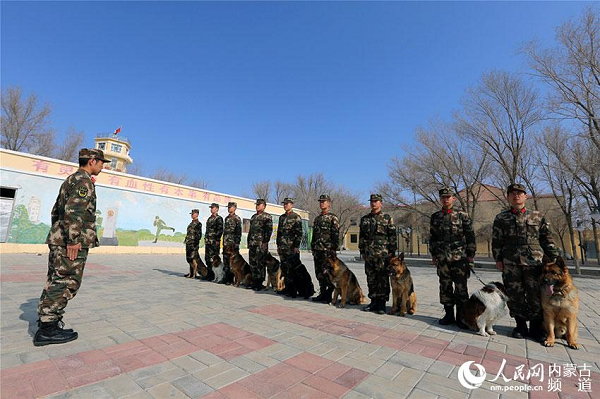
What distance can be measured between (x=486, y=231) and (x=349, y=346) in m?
39.1

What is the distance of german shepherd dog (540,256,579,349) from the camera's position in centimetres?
330

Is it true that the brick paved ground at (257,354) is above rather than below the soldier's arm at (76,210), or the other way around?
below

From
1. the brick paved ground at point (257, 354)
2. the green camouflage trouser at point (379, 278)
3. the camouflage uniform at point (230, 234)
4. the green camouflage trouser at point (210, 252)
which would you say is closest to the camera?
the brick paved ground at point (257, 354)

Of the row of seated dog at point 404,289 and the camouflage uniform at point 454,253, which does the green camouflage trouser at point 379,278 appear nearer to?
the row of seated dog at point 404,289

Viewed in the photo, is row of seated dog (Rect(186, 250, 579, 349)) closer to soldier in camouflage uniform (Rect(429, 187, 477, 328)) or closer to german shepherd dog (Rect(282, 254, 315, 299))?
german shepherd dog (Rect(282, 254, 315, 299))

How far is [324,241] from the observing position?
5734 mm

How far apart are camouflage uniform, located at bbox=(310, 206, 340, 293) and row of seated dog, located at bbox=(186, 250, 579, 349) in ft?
0.67

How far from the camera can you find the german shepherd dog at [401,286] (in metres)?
4.68

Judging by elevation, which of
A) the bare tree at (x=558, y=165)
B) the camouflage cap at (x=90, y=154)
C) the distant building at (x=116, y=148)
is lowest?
the camouflage cap at (x=90, y=154)

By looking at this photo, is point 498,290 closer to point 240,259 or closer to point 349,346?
point 349,346

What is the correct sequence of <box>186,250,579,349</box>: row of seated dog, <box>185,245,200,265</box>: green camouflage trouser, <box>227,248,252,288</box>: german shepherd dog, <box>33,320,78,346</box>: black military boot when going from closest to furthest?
1. <box>33,320,78,346</box>: black military boot
2. <box>186,250,579,349</box>: row of seated dog
3. <box>227,248,252,288</box>: german shepherd dog
4. <box>185,245,200,265</box>: green camouflage trouser

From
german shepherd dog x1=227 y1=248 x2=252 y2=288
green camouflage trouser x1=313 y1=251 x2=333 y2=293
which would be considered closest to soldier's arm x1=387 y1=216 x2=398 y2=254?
green camouflage trouser x1=313 y1=251 x2=333 y2=293

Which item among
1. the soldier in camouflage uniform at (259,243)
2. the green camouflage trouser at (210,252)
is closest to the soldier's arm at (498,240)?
the soldier in camouflage uniform at (259,243)

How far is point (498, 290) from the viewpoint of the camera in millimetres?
3840
